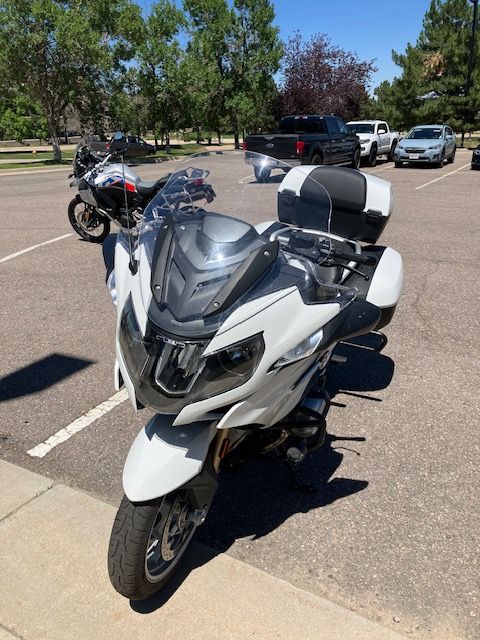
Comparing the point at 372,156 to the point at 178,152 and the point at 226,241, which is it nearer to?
the point at 178,152

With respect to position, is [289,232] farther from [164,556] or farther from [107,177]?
[107,177]

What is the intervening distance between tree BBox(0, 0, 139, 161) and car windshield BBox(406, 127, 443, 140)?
15.5 m

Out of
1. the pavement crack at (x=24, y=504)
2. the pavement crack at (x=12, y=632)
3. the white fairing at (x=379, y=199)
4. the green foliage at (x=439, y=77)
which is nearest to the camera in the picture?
the pavement crack at (x=12, y=632)

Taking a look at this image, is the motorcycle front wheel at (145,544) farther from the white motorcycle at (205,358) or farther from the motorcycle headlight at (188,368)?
the motorcycle headlight at (188,368)

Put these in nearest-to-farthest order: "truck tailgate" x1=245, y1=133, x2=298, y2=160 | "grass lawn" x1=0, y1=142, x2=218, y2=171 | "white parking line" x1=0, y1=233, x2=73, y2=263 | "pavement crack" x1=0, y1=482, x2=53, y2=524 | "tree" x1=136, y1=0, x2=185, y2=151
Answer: "pavement crack" x1=0, y1=482, x2=53, y2=524
"white parking line" x1=0, y1=233, x2=73, y2=263
"truck tailgate" x1=245, y1=133, x2=298, y2=160
"grass lawn" x1=0, y1=142, x2=218, y2=171
"tree" x1=136, y1=0, x2=185, y2=151

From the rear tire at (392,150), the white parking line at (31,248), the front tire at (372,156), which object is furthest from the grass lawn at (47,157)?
the white parking line at (31,248)

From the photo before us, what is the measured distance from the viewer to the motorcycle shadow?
252cm

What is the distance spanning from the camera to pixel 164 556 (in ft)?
7.52

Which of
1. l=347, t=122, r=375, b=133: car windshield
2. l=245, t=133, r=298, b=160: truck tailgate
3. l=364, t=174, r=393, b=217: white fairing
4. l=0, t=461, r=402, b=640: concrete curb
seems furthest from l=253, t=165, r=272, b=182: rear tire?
l=347, t=122, r=375, b=133: car windshield

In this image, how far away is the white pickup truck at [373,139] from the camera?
72.2ft

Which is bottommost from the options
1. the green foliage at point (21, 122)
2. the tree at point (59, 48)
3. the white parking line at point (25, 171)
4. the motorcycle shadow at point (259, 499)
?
the motorcycle shadow at point (259, 499)

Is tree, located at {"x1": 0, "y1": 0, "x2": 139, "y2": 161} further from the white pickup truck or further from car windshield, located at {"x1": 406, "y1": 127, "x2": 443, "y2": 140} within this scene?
car windshield, located at {"x1": 406, "y1": 127, "x2": 443, "y2": 140}

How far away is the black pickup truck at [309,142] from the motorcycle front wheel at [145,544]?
13003mm

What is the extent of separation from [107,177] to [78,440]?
5.22m
